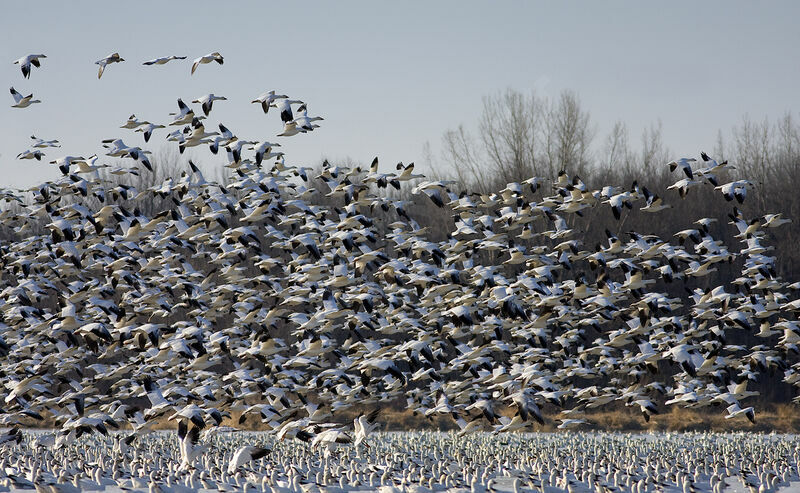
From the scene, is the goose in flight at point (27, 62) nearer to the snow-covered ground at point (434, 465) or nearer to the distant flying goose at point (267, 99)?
the distant flying goose at point (267, 99)

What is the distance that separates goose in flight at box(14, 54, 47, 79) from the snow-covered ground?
9337 millimetres

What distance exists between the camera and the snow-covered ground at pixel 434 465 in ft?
69.1

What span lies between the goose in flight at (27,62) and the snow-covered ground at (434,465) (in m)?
9.34

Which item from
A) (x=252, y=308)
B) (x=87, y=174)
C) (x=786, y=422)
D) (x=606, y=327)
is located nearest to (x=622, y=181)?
Answer: (x=606, y=327)

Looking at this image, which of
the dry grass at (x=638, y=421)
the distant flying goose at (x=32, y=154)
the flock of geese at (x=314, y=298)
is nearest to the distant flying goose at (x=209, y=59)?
the flock of geese at (x=314, y=298)

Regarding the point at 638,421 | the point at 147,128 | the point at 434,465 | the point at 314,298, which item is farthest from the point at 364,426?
the point at 638,421

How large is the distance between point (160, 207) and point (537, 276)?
104ft

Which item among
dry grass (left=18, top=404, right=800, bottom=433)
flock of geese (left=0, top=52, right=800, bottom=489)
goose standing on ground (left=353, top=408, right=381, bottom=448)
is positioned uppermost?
flock of geese (left=0, top=52, right=800, bottom=489)

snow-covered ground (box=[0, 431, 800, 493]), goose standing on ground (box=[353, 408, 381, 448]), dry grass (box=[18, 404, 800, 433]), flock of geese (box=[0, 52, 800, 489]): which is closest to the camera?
snow-covered ground (box=[0, 431, 800, 493])

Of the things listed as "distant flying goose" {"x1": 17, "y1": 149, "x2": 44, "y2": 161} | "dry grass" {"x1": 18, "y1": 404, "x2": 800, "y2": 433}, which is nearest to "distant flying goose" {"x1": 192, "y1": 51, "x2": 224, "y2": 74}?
"distant flying goose" {"x1": 17, "y1": 149, "x2": 44, "y2": 161}

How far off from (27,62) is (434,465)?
14.5m

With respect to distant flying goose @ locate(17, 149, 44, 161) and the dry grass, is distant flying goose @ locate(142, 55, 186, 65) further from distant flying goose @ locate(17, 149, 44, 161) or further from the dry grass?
the dry grass

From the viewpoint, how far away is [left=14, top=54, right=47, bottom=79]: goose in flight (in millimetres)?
22281

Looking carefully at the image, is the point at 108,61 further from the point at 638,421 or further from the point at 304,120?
the point at 638,421
